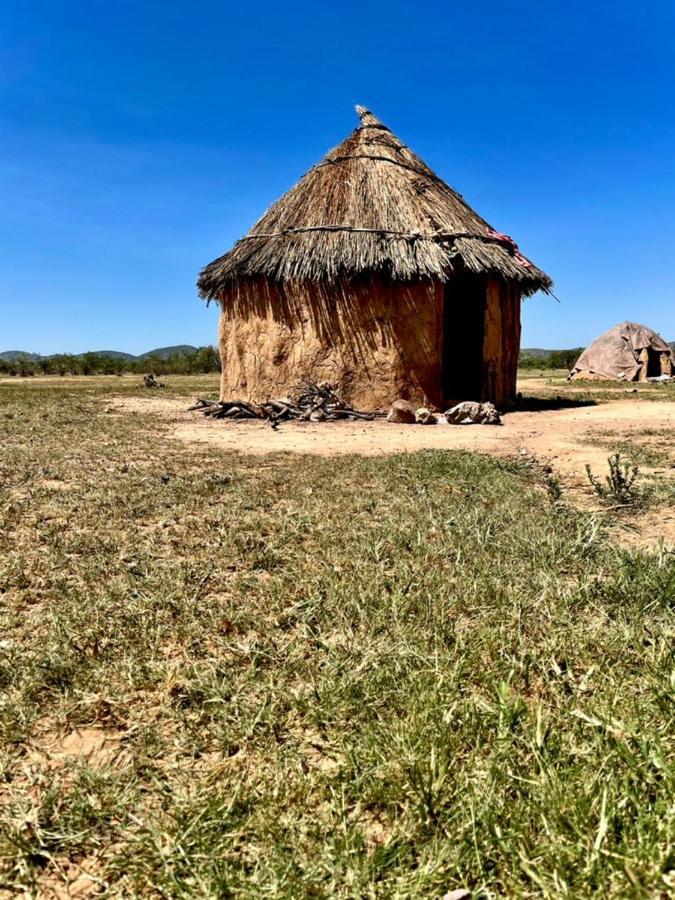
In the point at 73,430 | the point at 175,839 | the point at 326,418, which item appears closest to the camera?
the point at 175,839

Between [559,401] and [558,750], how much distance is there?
11042mm

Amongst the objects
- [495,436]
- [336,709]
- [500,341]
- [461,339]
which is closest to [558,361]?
[461,339]

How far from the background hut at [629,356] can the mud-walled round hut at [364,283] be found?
342 inches

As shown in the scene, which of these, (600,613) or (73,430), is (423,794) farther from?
(73,430)

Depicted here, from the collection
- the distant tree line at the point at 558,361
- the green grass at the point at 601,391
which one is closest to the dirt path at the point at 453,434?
the green grass at the point at 601,391

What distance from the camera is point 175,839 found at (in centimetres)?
114

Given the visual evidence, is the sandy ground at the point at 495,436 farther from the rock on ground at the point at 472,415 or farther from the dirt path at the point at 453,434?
the rock on ground at the point at 472,415

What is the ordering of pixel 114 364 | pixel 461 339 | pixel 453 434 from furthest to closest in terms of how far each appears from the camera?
pixel 114 364
pixel 461 339
pixel 453 434

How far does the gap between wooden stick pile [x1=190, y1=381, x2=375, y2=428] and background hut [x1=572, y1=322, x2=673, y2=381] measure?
40.1 feet

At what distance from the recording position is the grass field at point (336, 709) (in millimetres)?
1094

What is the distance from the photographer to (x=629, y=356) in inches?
719

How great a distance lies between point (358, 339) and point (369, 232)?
5.81 ft

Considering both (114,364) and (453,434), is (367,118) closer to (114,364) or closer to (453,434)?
(453,434)

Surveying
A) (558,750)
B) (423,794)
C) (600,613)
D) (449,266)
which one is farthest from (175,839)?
(449,266)
